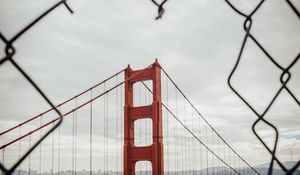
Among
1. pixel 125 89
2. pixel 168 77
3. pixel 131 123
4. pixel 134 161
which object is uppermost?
pixel 168 77

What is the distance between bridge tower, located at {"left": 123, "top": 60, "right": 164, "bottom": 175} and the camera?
976cm

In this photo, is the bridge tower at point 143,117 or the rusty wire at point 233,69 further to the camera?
the bridge tower at point 143,117

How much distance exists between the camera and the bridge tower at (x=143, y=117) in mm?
9758

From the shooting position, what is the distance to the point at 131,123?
10688 mm

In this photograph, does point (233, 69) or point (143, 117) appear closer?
point (233, 69)

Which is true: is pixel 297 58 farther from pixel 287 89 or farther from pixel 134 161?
pixel 134 161

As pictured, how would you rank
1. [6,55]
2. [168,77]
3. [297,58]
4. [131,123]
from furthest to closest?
[168,77]
[131,123]
[297,58]
[6,55]

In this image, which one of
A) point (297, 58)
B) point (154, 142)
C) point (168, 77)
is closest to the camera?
point (297, 58)

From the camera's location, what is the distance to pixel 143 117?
33.9ft

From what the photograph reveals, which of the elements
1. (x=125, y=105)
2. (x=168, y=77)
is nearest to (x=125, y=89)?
(x=125, y=105)

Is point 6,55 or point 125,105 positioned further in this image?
point 125,105

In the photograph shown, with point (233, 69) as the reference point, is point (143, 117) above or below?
above

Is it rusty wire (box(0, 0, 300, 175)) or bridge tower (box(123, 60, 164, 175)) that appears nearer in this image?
rusty wire (box(0, 0, 300, 175))

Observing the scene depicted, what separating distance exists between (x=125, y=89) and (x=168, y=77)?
3.03 m
